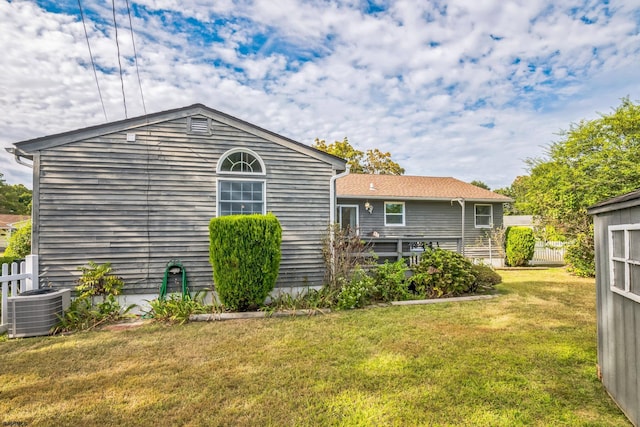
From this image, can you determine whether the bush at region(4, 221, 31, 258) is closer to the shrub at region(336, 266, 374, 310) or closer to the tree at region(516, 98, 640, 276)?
the shrub at region(336, 266, 374, 310)

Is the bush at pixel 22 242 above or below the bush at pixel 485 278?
above

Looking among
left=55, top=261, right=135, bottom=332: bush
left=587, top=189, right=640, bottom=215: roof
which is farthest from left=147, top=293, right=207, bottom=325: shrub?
left=587, top=189, right=640, bottom=215: roof

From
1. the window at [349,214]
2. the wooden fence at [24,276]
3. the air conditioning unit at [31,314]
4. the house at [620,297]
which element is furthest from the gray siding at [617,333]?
the window at [349,214]

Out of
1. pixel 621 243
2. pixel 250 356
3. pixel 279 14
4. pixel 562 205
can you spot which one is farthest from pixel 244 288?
pixel 562 205

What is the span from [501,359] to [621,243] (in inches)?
72.9

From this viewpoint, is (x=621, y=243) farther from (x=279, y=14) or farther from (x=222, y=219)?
(x=279, y=14)

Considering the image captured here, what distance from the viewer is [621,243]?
2.51 metres

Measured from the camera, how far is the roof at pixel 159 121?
5535mm

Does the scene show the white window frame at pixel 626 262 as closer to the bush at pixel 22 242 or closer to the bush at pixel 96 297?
the bush at pixel 96 297

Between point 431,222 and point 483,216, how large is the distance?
300 cm

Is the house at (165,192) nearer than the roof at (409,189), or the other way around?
the house at (165,192)

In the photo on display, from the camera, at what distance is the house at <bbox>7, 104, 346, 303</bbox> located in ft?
18.4

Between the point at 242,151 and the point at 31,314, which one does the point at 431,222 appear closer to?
the point at 242,151

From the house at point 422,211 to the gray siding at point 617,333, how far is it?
9.72 meters
